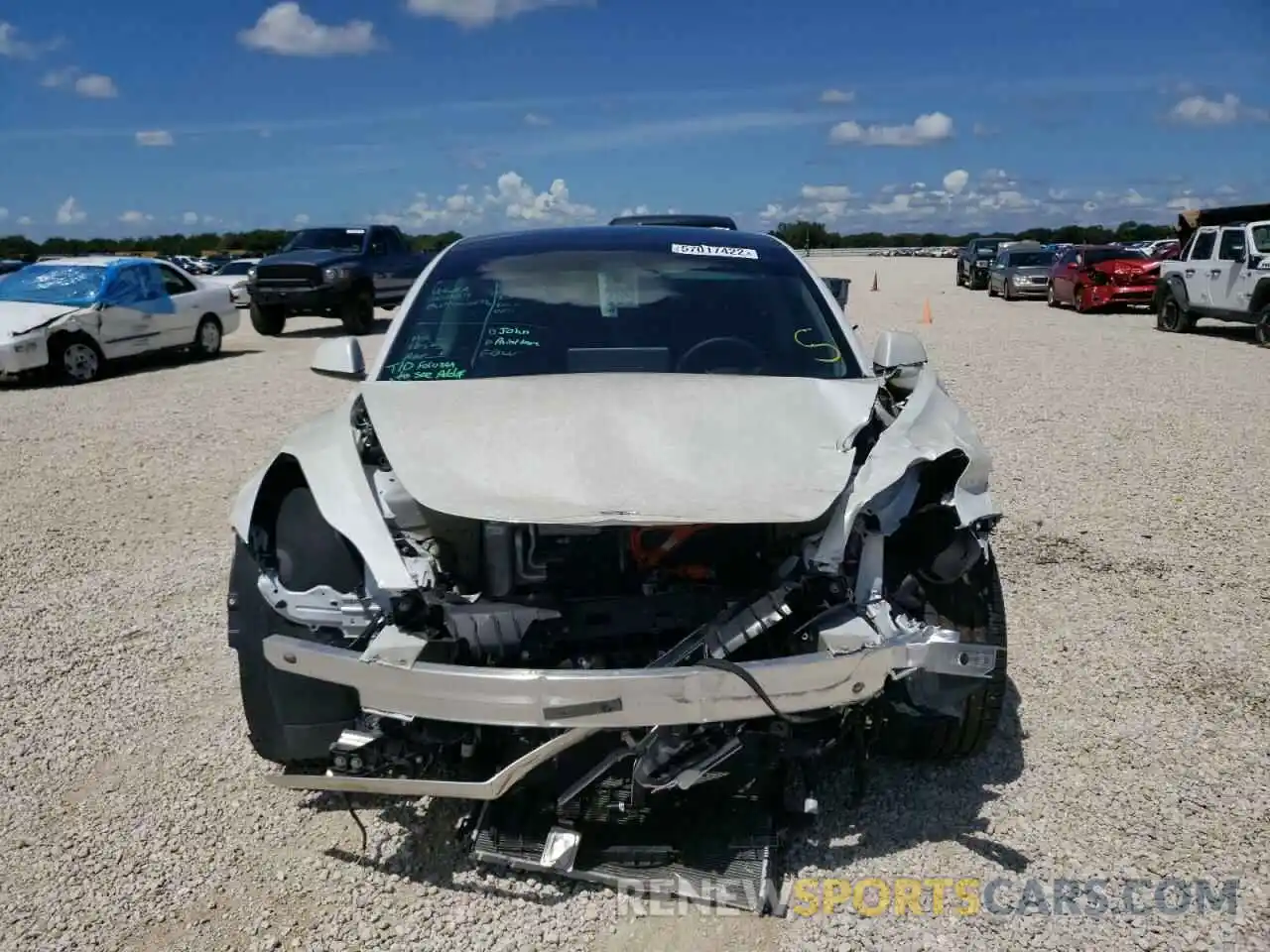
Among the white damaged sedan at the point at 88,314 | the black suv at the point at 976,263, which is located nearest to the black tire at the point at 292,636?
the white damaged sedan at the point at 88,314

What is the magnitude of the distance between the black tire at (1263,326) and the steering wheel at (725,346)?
45.6 feet

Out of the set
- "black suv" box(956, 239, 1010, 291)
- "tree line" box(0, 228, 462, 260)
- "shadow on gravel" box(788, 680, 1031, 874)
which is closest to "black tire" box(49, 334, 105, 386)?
"shadow on gravel" box(788, 680, 1031, 874)

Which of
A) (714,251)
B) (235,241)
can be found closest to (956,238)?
(235,241)

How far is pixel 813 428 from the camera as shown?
3049 mm

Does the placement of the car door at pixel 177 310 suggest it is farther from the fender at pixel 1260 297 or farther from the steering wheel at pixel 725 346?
the fender at pixel 1260 297

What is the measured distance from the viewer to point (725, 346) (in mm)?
3832

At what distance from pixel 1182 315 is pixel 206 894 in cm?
1787

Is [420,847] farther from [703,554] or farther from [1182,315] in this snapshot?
[1182,315]

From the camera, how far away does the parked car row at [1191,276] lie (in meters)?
15.1

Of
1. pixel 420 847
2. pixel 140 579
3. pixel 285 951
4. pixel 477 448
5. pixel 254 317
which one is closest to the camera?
pixel 285 951

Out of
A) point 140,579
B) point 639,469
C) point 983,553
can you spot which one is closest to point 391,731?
point 639,469

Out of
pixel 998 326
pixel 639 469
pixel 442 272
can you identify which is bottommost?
pixel 998 326

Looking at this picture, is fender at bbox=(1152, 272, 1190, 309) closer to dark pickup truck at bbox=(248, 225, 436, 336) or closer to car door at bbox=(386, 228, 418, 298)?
dark pickup truck at bbox=(248, 225, 436, 336)

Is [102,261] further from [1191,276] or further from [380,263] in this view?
[1191,276]
